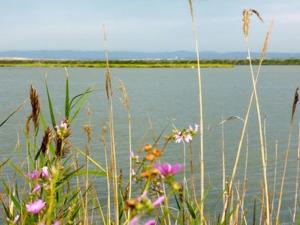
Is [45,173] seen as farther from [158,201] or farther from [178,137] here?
[158,201]

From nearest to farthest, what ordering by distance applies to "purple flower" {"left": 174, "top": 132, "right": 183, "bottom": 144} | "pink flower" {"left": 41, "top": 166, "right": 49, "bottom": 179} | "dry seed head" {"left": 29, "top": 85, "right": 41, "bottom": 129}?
"pink flower" {"left": 41, "top": 166, "right": 49, "bottom": 179} → "dry seed head" {"left": 29, "top": 85, "right": 41, "bottom": 129} → "purple flower" {"left": 174, "top": 132, "right": 183, "bottom": 144}

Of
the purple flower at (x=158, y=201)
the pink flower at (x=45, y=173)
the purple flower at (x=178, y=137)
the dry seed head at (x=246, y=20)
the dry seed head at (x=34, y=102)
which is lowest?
the pink flower at (x=45, y=173)

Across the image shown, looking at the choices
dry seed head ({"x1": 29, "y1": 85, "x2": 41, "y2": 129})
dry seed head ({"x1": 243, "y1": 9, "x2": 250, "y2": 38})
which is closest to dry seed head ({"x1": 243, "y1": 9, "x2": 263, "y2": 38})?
dry seed head ({"x1": 243, "y1": 9, "x2": 250, "y2": 38})

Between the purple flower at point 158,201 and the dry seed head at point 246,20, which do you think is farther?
the dry seed head at point 246,20

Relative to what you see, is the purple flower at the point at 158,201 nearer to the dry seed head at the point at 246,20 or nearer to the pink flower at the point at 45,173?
the pink flower at the point at 45,173

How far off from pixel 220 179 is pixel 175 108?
13041 millimetres

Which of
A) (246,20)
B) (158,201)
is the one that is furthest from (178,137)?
(158,201)

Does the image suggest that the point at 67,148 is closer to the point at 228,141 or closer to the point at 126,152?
the point at 126,152

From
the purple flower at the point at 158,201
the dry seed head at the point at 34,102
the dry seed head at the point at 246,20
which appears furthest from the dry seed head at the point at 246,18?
the purple flower at the point at 158,201

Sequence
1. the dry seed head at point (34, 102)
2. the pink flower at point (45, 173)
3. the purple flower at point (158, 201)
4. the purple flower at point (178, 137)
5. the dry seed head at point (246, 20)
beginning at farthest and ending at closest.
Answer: the dry seed head at point (246, 20) < the purple flower at point (178, 137) < the dry seed head at point (34, 102) < the pink flower at point (45, 173) < the purple flower at point (158, 201)

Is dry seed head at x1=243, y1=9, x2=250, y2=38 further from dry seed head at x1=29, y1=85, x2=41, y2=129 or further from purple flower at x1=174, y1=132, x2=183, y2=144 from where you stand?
dry seed head at x1=29, y1=85, x2=41, y2=129

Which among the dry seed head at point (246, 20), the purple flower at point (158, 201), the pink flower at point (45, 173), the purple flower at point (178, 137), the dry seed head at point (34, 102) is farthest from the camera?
the dry seed head at point (246, 20)

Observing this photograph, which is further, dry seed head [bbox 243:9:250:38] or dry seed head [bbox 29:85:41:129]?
dry seed head [bbox 243:9:250:38]

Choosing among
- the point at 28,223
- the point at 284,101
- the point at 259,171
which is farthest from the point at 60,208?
the point at 284,101
